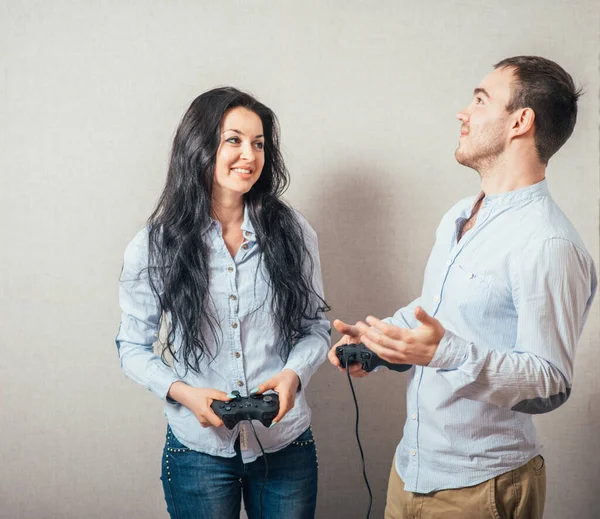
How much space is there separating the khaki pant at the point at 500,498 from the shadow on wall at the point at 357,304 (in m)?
0.73

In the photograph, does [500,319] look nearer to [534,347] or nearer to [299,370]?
[534,347]

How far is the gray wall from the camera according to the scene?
1.84m

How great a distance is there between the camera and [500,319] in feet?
4.03

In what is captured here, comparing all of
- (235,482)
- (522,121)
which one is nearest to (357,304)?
(235,482)

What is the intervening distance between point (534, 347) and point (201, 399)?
28.5 inches

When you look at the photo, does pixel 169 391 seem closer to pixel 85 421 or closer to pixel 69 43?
pixel 85 421

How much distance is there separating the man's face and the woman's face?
0.51 meters

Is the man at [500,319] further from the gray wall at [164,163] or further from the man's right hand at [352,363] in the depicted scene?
the gray wall at [164,163]

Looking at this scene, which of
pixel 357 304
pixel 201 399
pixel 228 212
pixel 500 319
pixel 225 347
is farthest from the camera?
pixel 357 304

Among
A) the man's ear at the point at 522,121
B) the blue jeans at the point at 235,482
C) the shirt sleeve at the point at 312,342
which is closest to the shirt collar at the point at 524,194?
the man's ear at the point at 522,121

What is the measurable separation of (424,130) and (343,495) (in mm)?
1288

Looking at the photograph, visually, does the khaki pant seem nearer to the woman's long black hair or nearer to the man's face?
the woman's long black hair

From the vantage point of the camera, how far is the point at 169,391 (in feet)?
4.57

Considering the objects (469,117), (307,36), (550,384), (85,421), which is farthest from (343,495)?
(307,36)
